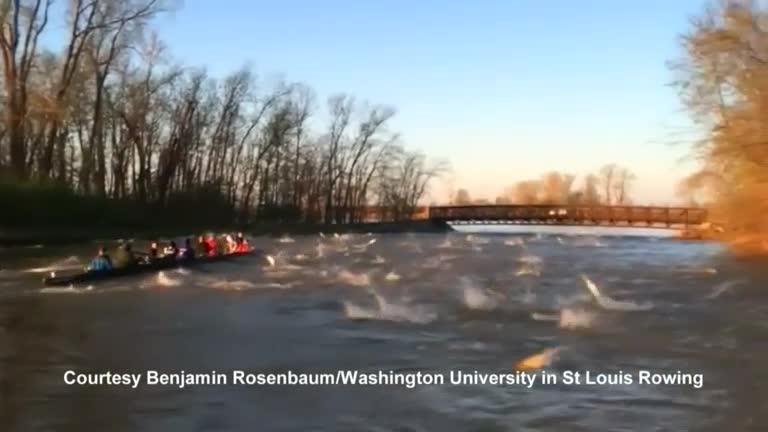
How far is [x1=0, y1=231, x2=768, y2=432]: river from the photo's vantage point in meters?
11.9

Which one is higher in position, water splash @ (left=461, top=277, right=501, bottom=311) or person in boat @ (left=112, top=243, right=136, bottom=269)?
person in boat @ (left=112, top=243, right=136, bottom=269)

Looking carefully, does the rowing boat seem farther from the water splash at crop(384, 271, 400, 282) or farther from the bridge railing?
the bridge railing

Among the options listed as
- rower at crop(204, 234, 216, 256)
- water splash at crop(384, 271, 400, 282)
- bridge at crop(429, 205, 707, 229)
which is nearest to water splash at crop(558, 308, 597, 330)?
water splash at crop(384, 271, 400, 282)

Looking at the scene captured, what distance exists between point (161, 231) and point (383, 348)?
157ft

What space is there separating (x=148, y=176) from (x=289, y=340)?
180 feet

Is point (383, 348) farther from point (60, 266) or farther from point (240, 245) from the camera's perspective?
point (240, 245)

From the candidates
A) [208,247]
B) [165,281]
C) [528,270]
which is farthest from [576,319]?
[208,247]

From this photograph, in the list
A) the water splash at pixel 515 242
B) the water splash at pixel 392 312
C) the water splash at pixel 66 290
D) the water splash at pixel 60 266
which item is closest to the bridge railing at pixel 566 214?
the water splash at pixel 515 242

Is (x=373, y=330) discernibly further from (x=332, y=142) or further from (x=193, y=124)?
(x=332, y=142)

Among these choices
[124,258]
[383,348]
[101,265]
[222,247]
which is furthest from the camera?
[222,247]

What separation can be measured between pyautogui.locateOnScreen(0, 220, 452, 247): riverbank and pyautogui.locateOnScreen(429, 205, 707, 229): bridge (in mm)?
9096

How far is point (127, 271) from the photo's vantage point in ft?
94.8

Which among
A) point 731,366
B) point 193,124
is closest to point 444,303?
point 731,366

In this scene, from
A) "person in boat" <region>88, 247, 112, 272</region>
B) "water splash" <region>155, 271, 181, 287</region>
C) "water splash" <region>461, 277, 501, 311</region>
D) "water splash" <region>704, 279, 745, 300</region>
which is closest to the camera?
"water splash" <region>461, 277, 501, 311</region>
